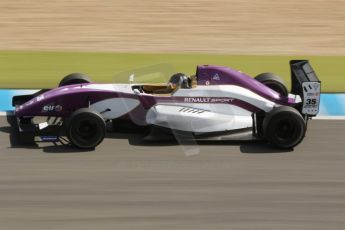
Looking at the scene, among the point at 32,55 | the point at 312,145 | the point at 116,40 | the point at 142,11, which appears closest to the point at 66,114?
the point at 312,145

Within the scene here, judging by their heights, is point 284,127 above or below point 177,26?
below

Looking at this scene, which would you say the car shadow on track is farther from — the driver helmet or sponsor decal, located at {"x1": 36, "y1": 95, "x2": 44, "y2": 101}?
the driver helmet

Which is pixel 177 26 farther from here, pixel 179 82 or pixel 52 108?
pixel 52 108

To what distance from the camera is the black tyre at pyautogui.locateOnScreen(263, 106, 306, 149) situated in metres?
8.77

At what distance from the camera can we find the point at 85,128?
341 inches

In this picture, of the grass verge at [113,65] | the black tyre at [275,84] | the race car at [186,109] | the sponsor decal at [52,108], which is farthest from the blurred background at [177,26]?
the sponsor decal at [52,108]

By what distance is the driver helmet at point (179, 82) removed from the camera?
9258 mm

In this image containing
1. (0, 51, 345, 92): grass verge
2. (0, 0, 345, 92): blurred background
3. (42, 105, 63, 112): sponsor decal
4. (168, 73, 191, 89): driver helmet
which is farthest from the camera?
(0, 0, 345, 92): blurred background

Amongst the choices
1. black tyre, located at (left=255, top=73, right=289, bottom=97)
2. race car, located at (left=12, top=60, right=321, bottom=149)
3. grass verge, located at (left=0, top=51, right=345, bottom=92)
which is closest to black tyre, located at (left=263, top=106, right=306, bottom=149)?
race car, located at (left=12, top=60, right=321, bottom=149)

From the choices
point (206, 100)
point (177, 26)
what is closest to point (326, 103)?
point (206, 100)

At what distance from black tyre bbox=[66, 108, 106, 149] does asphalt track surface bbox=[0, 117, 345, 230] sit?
0.16 metres

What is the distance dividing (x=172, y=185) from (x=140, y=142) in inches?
62.6

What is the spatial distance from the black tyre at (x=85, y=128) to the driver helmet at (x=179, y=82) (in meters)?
1.17

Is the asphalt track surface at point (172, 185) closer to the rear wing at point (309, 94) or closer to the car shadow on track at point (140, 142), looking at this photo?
the car shadow on track at point (140, 142)
